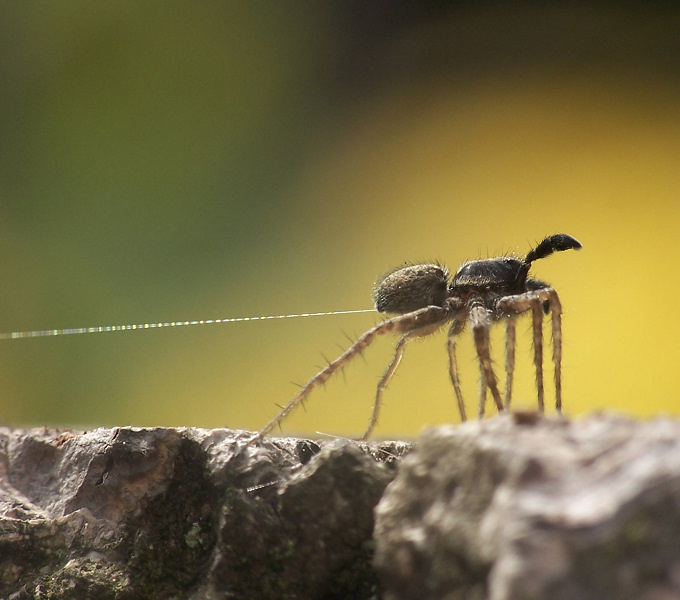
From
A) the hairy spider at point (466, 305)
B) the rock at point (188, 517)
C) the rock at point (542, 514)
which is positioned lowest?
the rock at point (188, 517)

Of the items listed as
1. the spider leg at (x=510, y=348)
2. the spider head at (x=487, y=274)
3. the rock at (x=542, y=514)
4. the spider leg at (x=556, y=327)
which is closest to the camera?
the rock at (x=542, y=514)

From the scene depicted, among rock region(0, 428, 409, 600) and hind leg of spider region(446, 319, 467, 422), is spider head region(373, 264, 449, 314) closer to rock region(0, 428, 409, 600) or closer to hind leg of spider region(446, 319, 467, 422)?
hind leg of spider region(446, 319, 467, 422)

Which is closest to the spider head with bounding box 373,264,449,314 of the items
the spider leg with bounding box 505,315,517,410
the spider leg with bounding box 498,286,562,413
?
the spider leg with bounding box 498,286,562,413

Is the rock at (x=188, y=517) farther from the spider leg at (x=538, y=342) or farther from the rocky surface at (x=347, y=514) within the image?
the spider leg at (x=538, y=342)

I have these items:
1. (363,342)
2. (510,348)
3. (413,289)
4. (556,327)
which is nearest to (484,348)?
(510,348)

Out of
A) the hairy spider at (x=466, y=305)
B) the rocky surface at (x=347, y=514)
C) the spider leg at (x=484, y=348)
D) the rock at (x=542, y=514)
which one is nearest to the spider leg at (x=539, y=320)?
the hairy spider at (x=466, y=305)

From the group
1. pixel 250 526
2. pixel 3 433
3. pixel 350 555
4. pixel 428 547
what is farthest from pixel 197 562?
pixel 3 433
